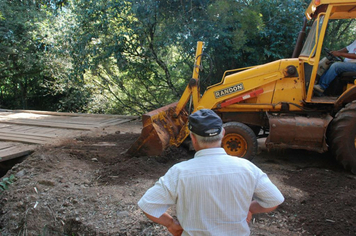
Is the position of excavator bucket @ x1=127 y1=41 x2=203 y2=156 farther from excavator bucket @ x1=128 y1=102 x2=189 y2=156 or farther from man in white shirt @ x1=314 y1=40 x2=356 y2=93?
man in white shirt @ x1=314 y1=40 x2=356 y2=93

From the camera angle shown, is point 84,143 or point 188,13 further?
point 188,13

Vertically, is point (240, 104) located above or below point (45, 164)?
above

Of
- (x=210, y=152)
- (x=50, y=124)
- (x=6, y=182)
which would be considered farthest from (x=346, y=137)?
(x=50, y=124)

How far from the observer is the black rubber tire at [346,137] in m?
4.43

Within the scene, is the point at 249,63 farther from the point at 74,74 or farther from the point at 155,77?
the point at 74,74

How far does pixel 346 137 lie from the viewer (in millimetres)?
4445

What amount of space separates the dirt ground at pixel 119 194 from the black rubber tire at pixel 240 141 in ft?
1.48

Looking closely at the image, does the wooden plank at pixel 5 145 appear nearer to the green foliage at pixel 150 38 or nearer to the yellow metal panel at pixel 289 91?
the green foliage at pixel 150 38

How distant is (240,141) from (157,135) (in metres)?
1.41

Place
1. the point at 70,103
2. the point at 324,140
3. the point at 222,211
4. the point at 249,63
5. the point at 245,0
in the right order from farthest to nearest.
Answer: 1. the point at 70,103
2. the point at 249,63
3. the point at 245,0
4. the point at 324,140
5. the point at 222,211

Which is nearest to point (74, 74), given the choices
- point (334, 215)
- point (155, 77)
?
point (155, 77)

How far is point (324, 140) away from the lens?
4613mm

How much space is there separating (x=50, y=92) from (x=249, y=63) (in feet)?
34.7

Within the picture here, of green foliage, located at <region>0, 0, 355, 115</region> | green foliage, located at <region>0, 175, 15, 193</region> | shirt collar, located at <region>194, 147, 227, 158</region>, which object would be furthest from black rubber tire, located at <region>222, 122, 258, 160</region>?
green foliage, located at <region>0, 175, 15, 193</region>
